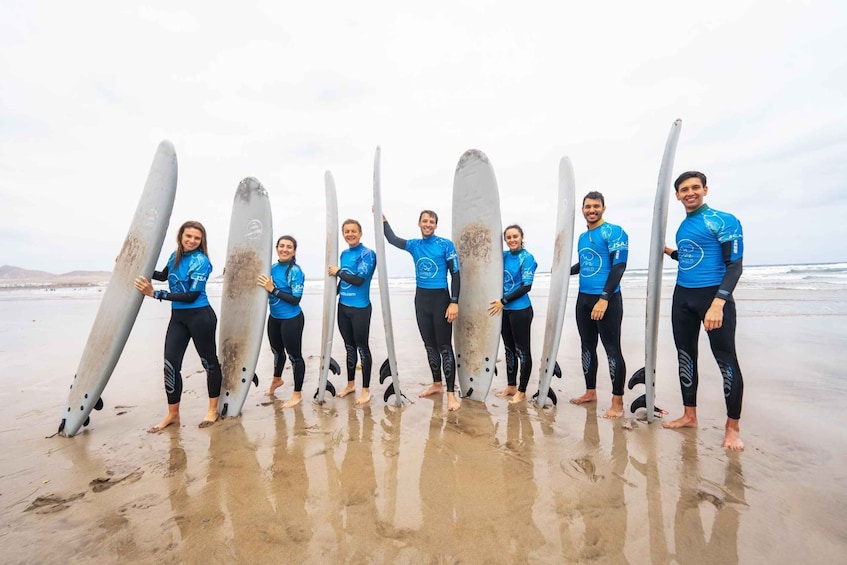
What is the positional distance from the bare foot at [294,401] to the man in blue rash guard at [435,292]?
3.88 ft

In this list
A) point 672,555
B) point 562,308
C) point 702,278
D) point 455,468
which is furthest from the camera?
point 562,308

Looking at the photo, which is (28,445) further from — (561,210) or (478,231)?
(561,210)

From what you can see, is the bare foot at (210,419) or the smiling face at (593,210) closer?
the bare foot at (210,419)

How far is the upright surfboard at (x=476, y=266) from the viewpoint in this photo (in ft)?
12.8

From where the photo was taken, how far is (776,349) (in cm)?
536

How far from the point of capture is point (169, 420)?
309 cm

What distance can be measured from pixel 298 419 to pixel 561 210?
3.25 metres

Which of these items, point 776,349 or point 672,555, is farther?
point 776,349

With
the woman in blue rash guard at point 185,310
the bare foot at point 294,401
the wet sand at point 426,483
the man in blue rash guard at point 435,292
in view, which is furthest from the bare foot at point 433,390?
the woman in blue rash guard at point 185,310

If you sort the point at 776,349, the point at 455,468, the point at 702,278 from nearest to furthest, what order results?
the point at 455,468
the point at 702,278
the point at 776,349

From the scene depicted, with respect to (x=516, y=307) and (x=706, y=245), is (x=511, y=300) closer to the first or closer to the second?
(x=516, y=307)

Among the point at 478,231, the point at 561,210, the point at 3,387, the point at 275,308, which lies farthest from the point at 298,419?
the point at 3,387

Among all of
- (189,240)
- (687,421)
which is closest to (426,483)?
(687,421)

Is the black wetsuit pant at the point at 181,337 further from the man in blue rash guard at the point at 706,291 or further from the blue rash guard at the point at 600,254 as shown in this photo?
the man in blue rash guard at the point at 706,291
